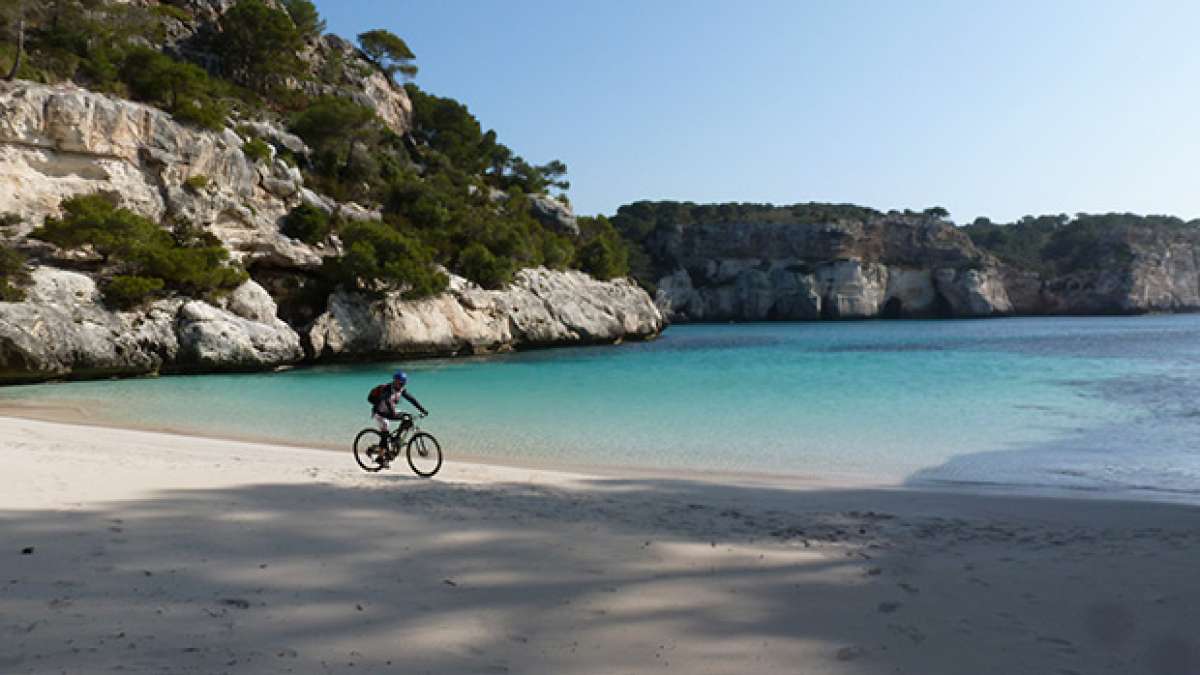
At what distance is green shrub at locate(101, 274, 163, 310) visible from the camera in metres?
24.2

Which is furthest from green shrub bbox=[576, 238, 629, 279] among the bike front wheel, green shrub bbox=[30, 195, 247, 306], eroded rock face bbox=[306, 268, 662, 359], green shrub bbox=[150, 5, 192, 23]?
the bike front wheel

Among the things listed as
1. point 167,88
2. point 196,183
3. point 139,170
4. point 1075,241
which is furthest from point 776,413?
point 1075,241

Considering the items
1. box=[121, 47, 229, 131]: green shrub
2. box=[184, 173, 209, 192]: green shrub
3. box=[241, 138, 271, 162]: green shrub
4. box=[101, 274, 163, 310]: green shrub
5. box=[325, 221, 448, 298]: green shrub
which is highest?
box=[121, 47, 229, 131]: green shrub

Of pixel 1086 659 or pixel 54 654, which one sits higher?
pixel 54 654

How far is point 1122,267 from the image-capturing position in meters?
89.9

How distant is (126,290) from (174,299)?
1.89 m

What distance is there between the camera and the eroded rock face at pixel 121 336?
69.4ft

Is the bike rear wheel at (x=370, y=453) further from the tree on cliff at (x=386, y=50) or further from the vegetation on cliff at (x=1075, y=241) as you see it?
the vegetation on cliff at (x=1075, y=241)

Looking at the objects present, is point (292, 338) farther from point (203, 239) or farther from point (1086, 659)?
point (1086, 659)

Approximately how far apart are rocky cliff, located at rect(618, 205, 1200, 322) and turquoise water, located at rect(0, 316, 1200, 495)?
211 feet

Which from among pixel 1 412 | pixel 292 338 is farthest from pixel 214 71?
pixel 1 412

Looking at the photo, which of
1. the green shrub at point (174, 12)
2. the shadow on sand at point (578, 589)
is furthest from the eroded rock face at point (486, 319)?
the shadow on sand at point (578, 589)

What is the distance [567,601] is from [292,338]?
27043 millimetres

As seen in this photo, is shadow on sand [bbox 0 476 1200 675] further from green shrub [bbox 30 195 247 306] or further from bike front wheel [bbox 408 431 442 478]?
green shrub [bbox 30 195 247 306]
